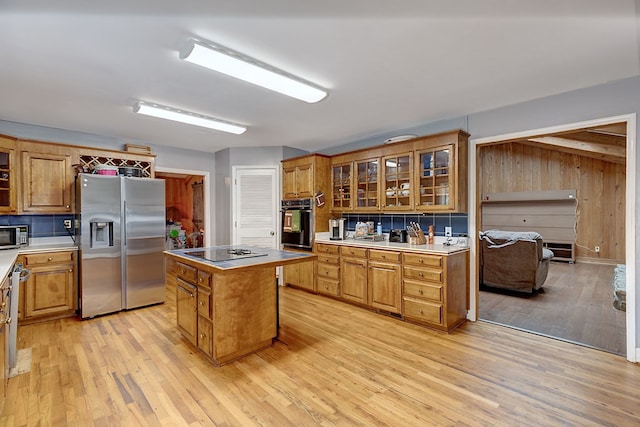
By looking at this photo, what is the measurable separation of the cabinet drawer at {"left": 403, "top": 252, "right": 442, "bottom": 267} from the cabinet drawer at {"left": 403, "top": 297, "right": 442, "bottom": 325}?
42cm

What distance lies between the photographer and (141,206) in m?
3.95

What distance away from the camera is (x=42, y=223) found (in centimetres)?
389

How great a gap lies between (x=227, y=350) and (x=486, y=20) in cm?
300

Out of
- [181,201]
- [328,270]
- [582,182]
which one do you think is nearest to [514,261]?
[328,270]

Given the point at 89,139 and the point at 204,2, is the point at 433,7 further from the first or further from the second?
the point at 89,139

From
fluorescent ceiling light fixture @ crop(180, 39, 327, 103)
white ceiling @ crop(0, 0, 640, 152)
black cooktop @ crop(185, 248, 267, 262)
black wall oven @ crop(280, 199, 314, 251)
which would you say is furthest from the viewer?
black wall oven @ crop(280, 199, 314, 251)

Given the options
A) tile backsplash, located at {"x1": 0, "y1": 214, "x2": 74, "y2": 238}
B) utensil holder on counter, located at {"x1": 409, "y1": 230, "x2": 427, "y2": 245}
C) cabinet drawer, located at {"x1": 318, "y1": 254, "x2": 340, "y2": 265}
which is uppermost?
tile backsplash, located at {"x1": 0, "y1": 214, "x2": 74, "y2": 238}

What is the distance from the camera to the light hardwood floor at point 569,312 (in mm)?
3007

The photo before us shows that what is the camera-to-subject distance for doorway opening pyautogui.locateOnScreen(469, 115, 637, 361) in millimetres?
2801

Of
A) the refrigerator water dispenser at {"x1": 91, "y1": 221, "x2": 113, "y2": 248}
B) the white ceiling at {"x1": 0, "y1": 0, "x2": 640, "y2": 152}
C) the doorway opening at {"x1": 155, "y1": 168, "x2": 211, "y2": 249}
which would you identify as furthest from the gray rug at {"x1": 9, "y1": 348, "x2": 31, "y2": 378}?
the doorway opening at {"x1": 155, "y1": 168, "x2": 211, "y2": 249}

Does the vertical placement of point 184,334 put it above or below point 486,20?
below

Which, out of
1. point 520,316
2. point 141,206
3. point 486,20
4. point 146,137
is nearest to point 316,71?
point 486,20

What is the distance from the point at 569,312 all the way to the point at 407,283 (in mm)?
2157

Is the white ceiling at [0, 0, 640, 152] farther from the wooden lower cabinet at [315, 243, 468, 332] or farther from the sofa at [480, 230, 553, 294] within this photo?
the sofa at [480, 230, 553, 294]
